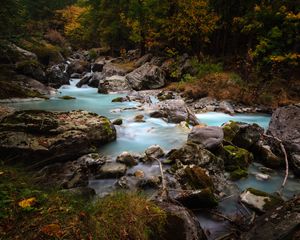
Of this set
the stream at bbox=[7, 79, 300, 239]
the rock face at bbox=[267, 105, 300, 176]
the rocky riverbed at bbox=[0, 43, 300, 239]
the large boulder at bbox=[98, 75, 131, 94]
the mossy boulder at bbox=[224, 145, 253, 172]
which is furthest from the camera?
the large boulder at bbox=[98, 75, 131, 94]

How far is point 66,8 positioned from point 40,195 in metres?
44.2

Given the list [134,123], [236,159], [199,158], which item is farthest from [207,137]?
[134,123]

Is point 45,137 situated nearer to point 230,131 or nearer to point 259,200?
point 259,200

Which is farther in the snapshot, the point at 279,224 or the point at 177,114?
the point at 177,114

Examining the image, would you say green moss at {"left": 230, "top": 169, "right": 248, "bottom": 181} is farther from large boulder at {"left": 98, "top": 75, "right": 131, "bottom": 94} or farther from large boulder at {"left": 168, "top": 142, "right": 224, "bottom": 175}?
large boulder at {"left": 98, "top": 75, "right": 131, "bottom": 94}

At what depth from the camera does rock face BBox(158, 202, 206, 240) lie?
3.58 m

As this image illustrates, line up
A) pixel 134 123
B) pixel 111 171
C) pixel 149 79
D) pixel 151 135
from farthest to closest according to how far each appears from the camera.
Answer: pixel 149 79 → pixel 134 123 → pixel 151 135 → pixel 111 171

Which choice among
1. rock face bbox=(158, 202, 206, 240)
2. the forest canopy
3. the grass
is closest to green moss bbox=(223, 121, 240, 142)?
rock face bbox=(158, 202, 206, 240)

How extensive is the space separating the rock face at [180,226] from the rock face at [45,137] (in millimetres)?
3244

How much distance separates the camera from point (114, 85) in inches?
809

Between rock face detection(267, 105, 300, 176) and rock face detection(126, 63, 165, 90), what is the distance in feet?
38.8

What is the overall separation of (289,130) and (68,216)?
649 cm

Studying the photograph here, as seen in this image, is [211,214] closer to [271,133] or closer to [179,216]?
[179,216]

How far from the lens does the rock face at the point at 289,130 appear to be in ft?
23.0
